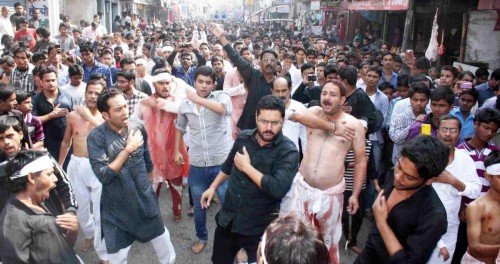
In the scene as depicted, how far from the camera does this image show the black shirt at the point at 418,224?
2285mm

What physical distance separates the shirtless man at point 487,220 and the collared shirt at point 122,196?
7.65 ft

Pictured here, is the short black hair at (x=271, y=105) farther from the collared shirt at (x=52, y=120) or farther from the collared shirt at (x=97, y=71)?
the collared shirt at (x=97, y=71)

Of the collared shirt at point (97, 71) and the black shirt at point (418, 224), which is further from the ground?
the collared shirt at point (97, 71)

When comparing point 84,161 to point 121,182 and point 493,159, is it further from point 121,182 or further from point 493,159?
point 493,159

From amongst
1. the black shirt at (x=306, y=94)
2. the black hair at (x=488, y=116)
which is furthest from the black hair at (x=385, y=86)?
the black hair at (x=488, y=116)

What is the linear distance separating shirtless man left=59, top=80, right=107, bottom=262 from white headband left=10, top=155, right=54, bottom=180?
4.62ft

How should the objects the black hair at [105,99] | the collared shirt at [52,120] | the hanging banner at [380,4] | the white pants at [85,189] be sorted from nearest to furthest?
1. the black hair at [105,99]
2. the white pants at [85,189]
3. the collared shirt at [52,120]
4. the hanging banner at [380,4]

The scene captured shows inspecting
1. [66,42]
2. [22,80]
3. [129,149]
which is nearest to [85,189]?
[129,149]

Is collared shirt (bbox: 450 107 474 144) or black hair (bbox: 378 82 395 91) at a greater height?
black hair (bbox: 378 82 395 91)

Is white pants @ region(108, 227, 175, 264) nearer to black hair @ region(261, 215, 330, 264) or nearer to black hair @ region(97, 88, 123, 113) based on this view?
black hair @ region(97, 88, 123, 113)

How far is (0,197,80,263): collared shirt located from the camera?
2.39m

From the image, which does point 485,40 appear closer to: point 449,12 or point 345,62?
point 449,12

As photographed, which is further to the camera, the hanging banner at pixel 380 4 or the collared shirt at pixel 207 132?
the hanging banner at pixel 380 4

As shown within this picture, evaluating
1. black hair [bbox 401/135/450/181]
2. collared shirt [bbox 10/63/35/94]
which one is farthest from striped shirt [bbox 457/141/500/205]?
collared shirt [bbox 10/63/35/94]
